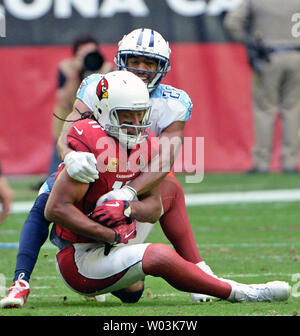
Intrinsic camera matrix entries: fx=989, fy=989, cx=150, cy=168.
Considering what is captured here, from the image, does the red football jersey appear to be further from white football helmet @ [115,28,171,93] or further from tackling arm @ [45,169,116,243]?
white football helmet @ [115,28,171,93]

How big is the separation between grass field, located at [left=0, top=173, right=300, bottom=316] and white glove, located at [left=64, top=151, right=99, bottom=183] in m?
0.57

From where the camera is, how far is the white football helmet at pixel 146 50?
499 centimetres

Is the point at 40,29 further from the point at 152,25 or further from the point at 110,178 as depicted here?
the point at 110,178

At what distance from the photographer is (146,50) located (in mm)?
4984

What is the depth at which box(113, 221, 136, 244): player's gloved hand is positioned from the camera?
4270 mm

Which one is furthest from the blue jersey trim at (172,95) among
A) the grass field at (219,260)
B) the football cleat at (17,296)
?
the football cleat at (17,296)

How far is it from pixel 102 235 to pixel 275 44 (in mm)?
6911

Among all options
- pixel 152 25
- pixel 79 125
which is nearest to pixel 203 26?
pixel 152 25

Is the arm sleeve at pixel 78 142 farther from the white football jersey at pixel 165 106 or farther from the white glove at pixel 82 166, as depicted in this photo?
the white football jersey at pixel 165 106

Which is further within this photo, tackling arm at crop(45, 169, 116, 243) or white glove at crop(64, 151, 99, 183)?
tackling arm at crop(45, 169, 116, 243)

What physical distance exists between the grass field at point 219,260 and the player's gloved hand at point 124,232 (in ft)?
1.00

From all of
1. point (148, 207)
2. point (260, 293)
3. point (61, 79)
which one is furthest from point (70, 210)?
point (61, 79)

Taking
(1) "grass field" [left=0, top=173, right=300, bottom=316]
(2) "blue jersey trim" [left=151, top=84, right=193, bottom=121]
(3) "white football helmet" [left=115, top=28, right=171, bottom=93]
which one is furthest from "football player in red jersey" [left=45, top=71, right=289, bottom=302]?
(2) "blue jersey trim" [left=151, top=84, right=193, bottom=121]
